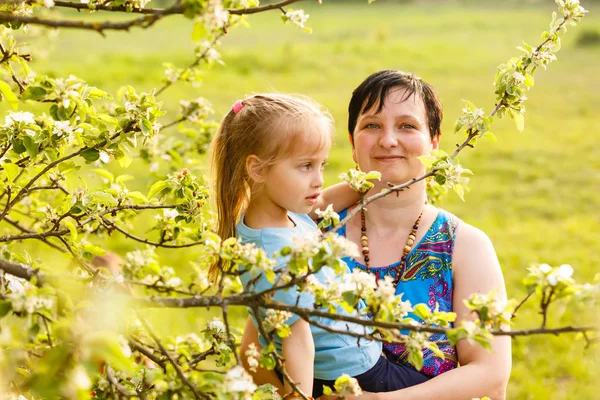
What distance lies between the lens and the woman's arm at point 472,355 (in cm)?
270

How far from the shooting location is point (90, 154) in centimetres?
236

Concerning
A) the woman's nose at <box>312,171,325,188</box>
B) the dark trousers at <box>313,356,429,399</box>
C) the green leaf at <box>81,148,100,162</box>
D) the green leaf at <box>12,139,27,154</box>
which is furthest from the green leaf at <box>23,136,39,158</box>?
the dark trousers at <box>313,356,429,399</box>

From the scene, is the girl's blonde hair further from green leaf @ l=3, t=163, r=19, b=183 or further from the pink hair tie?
green leaf @ l=3, t=163, r=19, b=183

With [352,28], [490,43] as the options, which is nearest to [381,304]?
[490,43]

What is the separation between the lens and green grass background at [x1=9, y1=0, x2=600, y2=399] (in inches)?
242

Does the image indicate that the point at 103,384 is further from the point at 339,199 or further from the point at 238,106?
the point at 339,199

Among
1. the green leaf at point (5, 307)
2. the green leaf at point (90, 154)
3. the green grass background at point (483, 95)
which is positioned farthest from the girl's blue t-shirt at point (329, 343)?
the green leaf at point (5, 307)

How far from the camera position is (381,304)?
5.96 feet

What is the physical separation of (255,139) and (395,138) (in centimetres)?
64

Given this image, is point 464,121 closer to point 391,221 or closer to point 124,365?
point 391,221

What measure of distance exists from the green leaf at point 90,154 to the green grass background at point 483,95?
1.21 feet

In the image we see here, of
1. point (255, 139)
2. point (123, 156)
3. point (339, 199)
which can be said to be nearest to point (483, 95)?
point (339, 199)

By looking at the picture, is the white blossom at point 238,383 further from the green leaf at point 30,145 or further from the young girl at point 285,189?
the green leaf at point 30,145

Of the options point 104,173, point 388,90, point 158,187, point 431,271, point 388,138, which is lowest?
point 431,271
